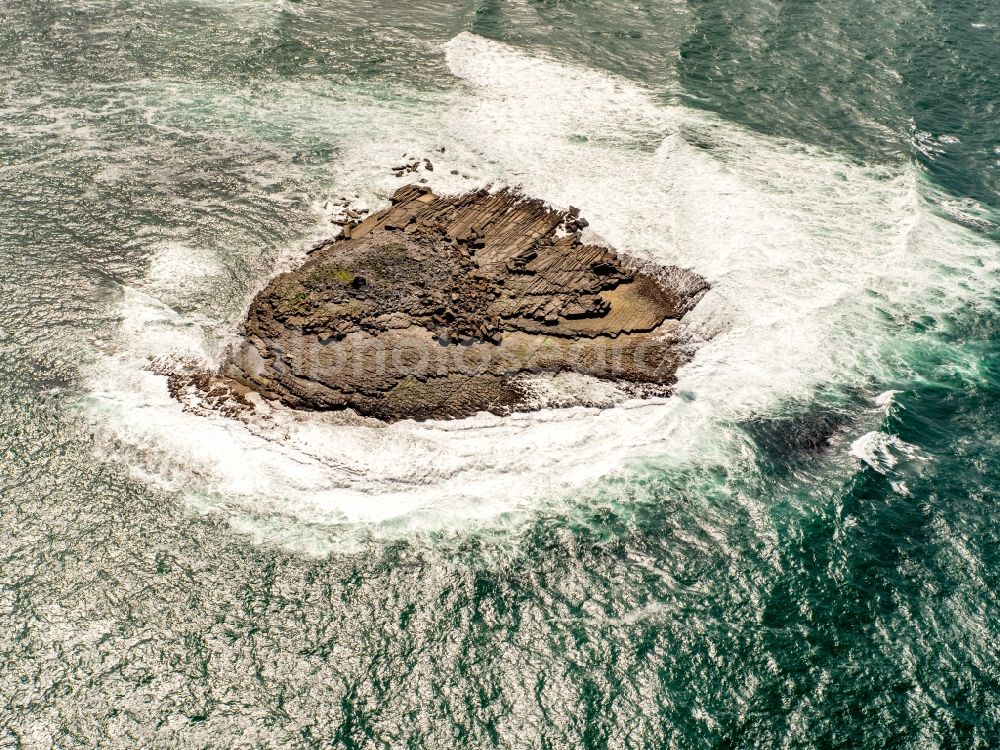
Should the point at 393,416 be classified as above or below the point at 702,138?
below

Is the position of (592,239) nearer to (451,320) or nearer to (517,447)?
(451,320)

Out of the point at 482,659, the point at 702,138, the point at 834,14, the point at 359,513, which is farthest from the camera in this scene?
the point at 834,14

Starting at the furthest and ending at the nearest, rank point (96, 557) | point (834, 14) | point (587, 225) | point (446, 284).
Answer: point (834, 14) < point (587, 225) < point (446, 284) < point (96, 557)

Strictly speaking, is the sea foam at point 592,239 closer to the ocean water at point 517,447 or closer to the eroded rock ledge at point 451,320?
the ocean water at point 517,447

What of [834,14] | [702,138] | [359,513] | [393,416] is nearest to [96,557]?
[359,513]

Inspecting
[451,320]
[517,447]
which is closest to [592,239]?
[451,320]

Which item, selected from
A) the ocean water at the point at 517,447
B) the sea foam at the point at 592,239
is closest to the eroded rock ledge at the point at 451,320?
the sea foam at the point at 592,239

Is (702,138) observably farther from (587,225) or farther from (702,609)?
(702,609)
